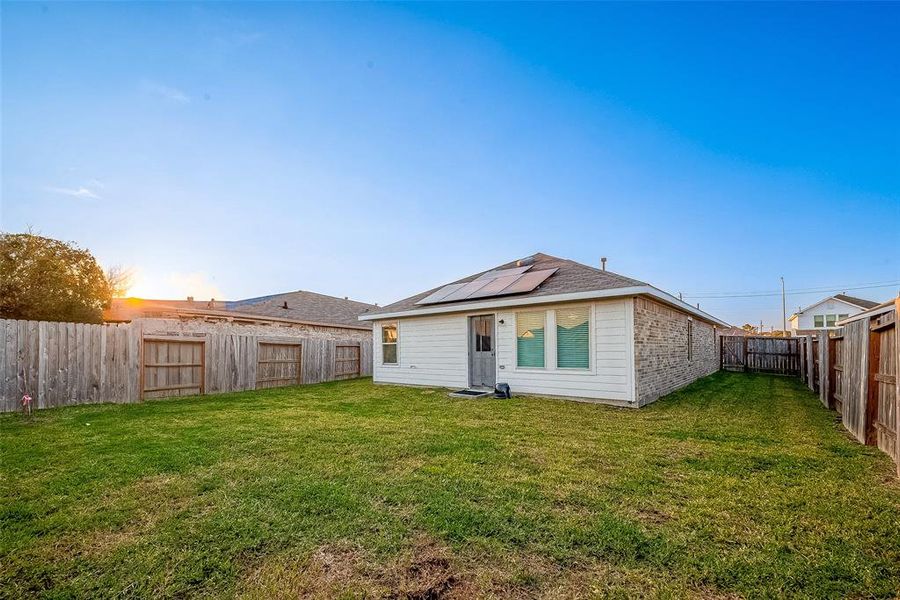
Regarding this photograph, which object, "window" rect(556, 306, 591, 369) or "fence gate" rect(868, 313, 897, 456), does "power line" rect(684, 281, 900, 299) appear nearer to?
"window" rect(556, 306, 591, 369)

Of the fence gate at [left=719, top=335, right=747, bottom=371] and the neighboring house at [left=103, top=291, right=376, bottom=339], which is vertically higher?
the neighboring house at [left=103, top=291, right=376, bottom=339]

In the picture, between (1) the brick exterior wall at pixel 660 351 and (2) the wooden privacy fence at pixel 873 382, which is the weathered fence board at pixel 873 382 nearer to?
(2) the wooden privacy fence at pixel 873 382

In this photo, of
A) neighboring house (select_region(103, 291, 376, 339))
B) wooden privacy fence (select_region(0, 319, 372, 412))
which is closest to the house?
wooden privacy fence (select_region(0, 319, 372, 412))

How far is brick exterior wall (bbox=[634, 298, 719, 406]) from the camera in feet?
27.5

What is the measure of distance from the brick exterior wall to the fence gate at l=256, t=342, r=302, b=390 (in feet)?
35.5

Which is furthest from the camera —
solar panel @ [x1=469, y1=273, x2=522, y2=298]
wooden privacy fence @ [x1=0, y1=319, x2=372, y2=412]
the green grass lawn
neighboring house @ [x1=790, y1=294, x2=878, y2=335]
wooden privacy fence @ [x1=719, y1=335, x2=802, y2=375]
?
neighboring house @ [x1=790, y1=294, x2=878, y2=335]

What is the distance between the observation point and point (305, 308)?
19.7 metres

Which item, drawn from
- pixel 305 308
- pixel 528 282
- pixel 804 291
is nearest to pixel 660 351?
pixel 528 282

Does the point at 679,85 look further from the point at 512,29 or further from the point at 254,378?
the point at 254,378

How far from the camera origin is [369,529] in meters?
2.77

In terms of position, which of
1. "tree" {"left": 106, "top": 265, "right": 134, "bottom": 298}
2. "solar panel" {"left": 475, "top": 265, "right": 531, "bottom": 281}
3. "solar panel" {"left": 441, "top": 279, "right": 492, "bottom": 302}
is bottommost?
"solar panel" {"left": 441, "top": 279, "right": 492, "bottom": 302}

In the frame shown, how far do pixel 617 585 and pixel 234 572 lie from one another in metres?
2.20

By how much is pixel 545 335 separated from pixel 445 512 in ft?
22.5

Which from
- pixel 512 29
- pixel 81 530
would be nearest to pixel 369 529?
pixel 81 530
